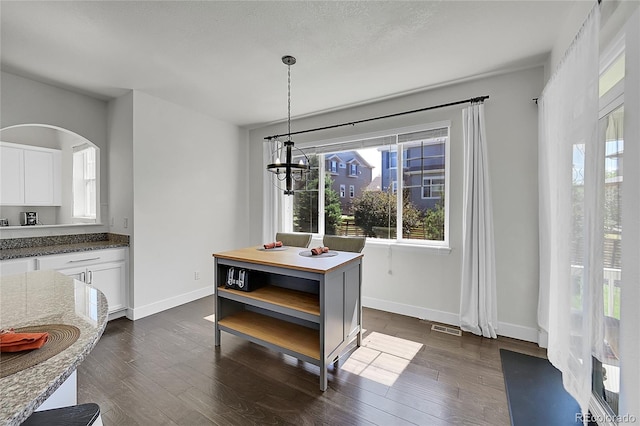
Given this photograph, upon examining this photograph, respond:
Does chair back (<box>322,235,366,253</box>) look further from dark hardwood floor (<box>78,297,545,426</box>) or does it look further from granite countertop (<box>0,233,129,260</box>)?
granite countertop (<box>0,233,129,260</box>)

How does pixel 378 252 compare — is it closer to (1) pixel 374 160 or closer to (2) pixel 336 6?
A: (1) pixel 374 160

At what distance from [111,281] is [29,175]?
60.9 inches

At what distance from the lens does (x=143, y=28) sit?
7.09ft

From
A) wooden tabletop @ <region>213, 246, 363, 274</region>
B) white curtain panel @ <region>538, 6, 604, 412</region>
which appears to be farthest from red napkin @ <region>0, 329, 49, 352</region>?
white curtain panel @ <region>538, 6, 604, 412</region>

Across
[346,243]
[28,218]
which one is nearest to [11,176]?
[28,218]

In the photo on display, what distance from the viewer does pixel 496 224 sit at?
2.91 m

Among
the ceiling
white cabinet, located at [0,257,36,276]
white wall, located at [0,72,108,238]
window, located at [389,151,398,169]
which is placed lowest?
white cabinet, located at [0,257,36,276]

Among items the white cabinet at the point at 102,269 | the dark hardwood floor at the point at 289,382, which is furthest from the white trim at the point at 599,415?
the white cabinet at the point at 102,269

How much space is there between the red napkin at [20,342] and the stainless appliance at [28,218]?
3.31 m

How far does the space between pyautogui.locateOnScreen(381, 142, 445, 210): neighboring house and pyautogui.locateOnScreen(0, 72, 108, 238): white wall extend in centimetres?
381

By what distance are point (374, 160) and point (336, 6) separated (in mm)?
2074

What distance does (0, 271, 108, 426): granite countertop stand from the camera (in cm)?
62

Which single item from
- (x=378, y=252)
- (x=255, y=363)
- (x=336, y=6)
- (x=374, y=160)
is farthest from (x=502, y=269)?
(x=336, y=6)

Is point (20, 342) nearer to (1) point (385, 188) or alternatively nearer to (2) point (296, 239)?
(2) point (296, 239)
